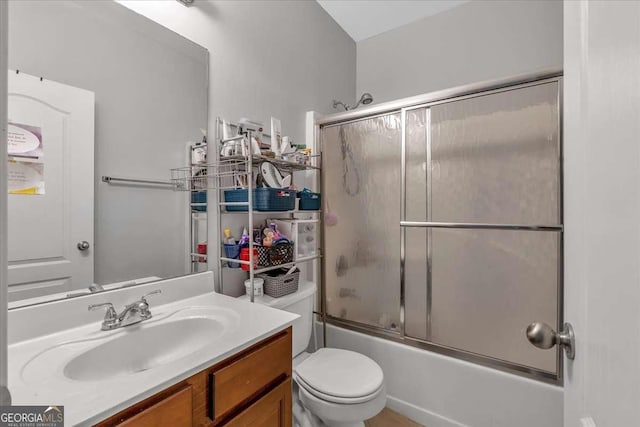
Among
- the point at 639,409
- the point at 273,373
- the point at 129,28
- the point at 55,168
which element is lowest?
the point at 273,373

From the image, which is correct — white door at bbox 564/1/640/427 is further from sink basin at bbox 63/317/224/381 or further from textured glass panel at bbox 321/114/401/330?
textured glass panel at bbox 321/114/401/330

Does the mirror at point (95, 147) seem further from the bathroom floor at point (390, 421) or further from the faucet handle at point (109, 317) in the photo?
the bathroom floor at point (390, 421)

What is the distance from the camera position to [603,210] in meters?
0.40

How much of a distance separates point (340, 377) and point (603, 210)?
1.24m

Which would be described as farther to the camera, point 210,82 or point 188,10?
point 210,82

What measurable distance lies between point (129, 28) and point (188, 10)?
1.01ft

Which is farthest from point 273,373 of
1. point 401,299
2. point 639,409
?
point 401,299

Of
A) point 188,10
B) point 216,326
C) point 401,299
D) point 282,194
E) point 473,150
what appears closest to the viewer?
point 216,326

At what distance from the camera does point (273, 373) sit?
95 centimetres

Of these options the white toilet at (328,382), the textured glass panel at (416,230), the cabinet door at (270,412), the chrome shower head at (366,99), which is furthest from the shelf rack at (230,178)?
the chrome shower head at (366,99)

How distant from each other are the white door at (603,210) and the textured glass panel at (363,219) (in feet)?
4.03

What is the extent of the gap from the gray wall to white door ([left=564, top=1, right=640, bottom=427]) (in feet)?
5.57

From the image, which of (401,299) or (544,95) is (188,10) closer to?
(544,95)

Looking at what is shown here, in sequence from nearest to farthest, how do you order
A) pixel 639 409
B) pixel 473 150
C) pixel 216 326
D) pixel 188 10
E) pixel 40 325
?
1. pixel 639 409
2. pixel 40 325
3. pixel 216 326
4. pixel 188 10
5. pixel 473 150
